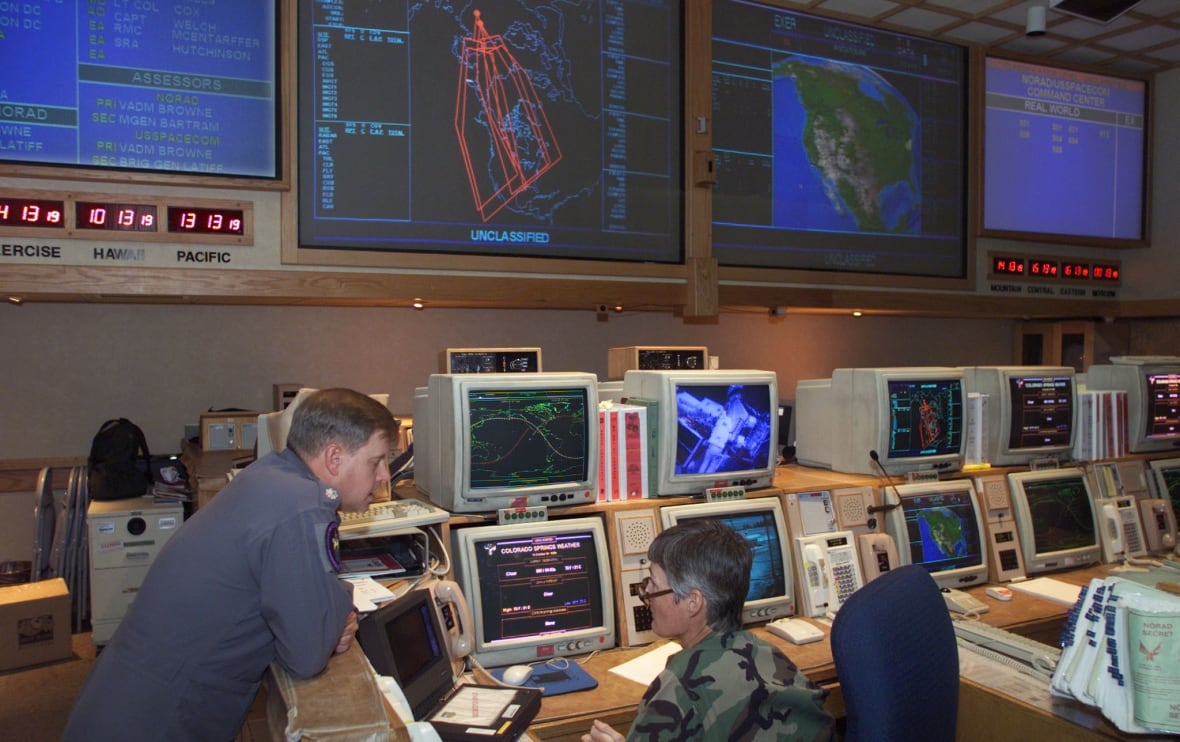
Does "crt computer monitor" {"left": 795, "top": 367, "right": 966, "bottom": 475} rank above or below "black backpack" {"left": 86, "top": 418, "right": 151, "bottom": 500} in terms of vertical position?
above

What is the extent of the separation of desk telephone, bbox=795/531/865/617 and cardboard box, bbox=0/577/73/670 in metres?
3.59

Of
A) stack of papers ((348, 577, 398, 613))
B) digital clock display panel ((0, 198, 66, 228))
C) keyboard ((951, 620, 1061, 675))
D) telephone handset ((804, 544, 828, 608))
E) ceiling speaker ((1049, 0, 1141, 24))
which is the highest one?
ceiling speaker ((1049, 0, 1141, 24))

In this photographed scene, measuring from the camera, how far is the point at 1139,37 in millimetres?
5297

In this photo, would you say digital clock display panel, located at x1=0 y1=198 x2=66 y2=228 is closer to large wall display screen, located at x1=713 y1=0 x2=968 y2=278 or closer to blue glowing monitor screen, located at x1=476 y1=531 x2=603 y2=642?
blue glowing monitor screen, located at x1=476 y1=531 x2=603 y2=642

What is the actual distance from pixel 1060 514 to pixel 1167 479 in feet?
2.91

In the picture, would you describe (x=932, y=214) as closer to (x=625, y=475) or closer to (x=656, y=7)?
Result: (x=656, y=7)

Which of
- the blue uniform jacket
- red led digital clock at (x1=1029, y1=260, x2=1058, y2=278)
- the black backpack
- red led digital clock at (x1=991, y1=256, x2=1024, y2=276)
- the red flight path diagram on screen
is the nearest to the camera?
the blue uniform jacket

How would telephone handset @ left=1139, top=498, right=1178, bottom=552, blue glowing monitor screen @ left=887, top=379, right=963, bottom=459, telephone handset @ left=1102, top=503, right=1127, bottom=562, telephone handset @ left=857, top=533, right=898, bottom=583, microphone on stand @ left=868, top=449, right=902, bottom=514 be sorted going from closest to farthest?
telephone handset @ left=857, top=533, right=898, bottom=583, microphone on stand @ left=868, top=449, right=902, bottom=514, blue glowing monitor screen @ left=887, top=379, right=963, bottom=459, telephone handset @ left=1102, top=503, right=1127, bottom=562, telephone handset @ left=1139, top=498, right=1178, bottom=552

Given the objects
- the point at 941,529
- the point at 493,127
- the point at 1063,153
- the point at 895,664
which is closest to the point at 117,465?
the point at 493,127

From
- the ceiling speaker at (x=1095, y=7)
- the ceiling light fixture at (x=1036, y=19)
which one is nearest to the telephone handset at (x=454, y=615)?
the ceiling speaker at (x=1095, y=7)

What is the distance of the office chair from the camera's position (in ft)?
5.51

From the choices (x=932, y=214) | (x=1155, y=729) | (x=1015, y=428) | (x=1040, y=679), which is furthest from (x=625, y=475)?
(x=932, y=214)

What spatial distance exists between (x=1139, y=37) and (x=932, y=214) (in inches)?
71.4

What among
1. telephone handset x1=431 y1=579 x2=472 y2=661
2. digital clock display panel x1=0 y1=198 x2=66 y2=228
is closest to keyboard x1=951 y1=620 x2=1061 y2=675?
telephone handset x1=431 y1=579 x2=472 y2=661
